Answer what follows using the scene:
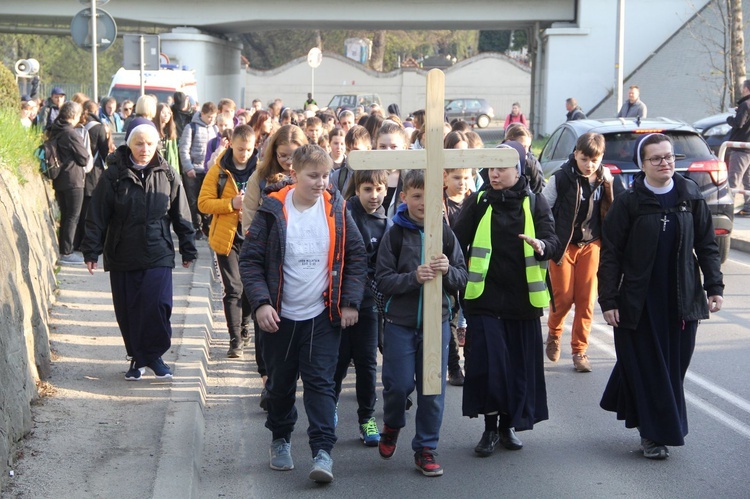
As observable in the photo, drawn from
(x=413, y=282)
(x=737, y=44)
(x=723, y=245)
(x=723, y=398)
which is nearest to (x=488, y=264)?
(x=413, y=282)

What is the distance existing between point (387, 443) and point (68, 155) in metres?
7.05

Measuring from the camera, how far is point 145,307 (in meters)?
7.39

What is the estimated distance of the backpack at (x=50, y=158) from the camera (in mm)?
11812

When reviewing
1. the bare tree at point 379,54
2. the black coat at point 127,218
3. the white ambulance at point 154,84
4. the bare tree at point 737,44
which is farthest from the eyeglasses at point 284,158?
the bare tree at point 379,54

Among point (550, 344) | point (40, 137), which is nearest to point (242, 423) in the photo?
point (550, 344)

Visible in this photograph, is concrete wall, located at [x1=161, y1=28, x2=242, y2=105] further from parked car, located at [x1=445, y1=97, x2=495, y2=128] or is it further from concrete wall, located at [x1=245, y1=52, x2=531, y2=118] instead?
concrete wall, located at [x1=245, y1=52, x2=531, y2=118]

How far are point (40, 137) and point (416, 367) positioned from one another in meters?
8.34

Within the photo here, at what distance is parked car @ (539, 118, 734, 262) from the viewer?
12094mm

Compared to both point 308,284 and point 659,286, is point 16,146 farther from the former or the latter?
point 659,286

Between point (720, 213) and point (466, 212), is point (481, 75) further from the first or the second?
point (466, 212)

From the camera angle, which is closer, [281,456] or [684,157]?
[281,456]

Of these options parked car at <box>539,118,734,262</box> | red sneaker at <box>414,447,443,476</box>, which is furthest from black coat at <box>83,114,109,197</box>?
red sneaker at <box>414,447,443,476</box>

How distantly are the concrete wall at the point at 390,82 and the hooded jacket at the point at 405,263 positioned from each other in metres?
58.4

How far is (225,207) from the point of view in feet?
26.5
